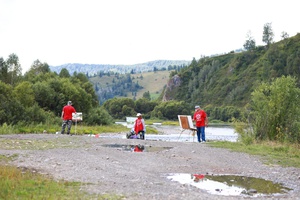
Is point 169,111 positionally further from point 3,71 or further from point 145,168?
point 145,168

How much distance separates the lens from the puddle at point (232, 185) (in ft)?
41.3

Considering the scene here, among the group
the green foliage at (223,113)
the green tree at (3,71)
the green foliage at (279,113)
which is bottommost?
the green foliage at (223,113)

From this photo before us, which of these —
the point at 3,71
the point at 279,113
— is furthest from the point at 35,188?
the point at 3,71

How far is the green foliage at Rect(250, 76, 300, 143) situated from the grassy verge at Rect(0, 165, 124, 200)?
68.6 ft

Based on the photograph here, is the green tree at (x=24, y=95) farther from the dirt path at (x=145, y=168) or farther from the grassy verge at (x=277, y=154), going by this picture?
the dirt path at (x=145, y=168)

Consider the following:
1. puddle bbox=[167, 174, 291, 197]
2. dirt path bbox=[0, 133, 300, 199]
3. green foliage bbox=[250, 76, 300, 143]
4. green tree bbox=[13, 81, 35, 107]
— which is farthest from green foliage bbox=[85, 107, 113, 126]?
puddle bbox=[167, 174, 291, 197]

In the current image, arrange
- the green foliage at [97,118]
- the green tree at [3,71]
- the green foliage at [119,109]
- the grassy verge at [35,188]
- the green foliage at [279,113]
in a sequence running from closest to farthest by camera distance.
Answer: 1. the grassy verge at [35,188]
2. the green foliage at [279,113]
3. the green foliage at [97,118]
4. the green tree at [3,71]
5. the green foliage at [119,109]

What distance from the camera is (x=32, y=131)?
144ft

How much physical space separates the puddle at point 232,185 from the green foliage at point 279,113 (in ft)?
55.2

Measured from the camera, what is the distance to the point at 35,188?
469 inches

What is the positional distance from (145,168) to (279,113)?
17.0 m

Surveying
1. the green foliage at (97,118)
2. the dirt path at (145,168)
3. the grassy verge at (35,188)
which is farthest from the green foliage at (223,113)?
the grassy verge at (35,188)

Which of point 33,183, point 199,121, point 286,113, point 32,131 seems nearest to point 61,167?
point 33,183

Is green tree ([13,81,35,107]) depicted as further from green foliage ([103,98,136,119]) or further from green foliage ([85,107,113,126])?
green foliage ([103,98,136,119])
